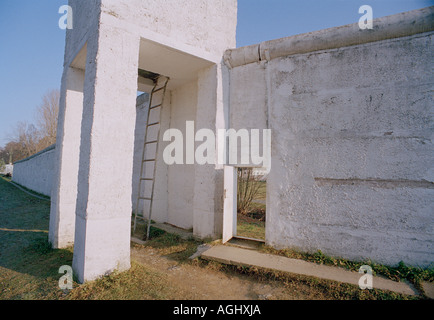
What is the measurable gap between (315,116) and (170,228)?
4.20 metres

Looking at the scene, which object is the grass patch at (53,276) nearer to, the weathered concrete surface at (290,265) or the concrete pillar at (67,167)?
the concrete pillar at (67,167)

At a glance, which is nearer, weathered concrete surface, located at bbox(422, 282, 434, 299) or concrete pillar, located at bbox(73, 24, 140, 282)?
weathered concrete surface, located at bbox(422, 282, 434, 299)

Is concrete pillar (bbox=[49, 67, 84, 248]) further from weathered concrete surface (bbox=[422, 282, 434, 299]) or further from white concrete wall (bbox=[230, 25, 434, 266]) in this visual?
weathered concrete surface (bbox=[422, 282, 434, 299])

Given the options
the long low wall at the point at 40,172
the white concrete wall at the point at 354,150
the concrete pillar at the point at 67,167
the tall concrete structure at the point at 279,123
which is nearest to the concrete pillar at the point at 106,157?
the tall concrete structure at the point at 279,123

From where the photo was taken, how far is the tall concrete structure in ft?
11.0

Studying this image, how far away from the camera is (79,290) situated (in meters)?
2.95

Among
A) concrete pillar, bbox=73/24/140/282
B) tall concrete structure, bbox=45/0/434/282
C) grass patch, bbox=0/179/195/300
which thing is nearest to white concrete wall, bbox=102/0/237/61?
tall concrete structure, bbox=45/0/434/282

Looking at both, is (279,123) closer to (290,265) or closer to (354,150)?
(354,150)

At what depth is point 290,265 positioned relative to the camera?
141 inches

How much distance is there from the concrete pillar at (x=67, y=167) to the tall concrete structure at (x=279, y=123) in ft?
0.08

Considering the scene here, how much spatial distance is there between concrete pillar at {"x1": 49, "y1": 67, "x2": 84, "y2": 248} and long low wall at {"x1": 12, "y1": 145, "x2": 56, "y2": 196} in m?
8.16

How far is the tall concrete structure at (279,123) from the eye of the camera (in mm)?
3340
